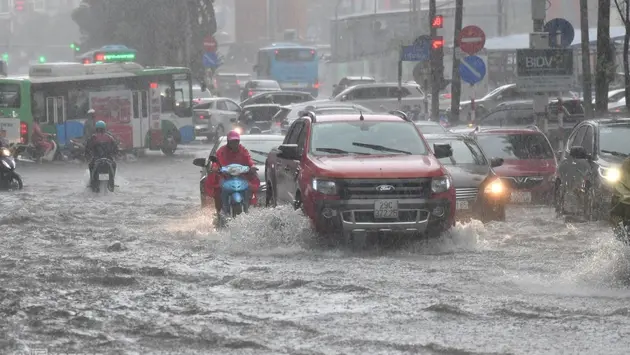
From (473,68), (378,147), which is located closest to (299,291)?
(378,147)

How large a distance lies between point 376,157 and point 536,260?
227 centimetres

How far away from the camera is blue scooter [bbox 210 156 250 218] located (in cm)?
1781

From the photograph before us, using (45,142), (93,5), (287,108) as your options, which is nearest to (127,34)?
(93,5)

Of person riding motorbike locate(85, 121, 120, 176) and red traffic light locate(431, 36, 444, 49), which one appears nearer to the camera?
person riding motorbike locate(85, 121, 120, 176)

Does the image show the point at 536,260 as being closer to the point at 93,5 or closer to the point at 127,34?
the point at 127,34

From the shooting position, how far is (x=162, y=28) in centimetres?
6756

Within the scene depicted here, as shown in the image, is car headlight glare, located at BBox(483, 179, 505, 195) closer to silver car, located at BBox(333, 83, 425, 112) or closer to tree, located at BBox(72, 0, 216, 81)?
silver car, located at BBox(333, 83, 425, 112)

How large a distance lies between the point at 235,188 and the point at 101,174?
33.3 ft

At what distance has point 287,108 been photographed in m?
44.2

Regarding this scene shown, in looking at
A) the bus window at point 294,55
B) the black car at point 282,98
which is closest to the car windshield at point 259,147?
the black car at point 282,98

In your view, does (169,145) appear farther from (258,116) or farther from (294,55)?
(294,55)

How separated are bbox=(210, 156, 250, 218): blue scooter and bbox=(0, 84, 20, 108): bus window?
2218 centimetres

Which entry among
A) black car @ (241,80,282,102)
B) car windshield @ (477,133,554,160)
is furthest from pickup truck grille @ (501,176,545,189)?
black car @ (241,80,282,102)

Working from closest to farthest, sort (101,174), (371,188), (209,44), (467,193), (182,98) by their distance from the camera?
(371,188)
(467,193)
(101,174)
(182,98)
(209,44)
